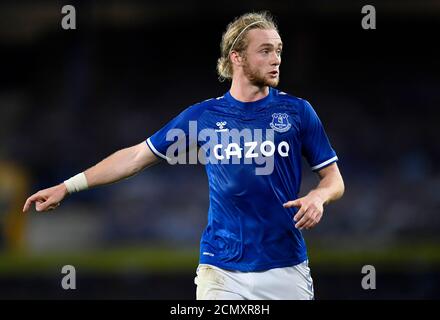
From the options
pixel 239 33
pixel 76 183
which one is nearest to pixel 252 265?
pixel 76 183

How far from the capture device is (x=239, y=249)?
661 centimetres

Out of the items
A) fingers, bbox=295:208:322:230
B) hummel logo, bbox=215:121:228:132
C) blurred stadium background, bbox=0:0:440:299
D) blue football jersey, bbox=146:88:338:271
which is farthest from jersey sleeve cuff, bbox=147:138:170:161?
blurred stadium background, bbox=0:0:440:299

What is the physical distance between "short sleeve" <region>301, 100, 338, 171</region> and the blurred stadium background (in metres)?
7.63

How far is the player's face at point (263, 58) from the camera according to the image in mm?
6746

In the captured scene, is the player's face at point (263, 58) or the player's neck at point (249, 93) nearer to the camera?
the player's face at point (263, 58)

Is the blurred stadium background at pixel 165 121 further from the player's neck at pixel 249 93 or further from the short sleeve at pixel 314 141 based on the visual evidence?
the player's neck at pixel 249 93

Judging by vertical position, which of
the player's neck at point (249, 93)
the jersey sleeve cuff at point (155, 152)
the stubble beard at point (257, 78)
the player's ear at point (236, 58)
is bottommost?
the jersey sleeve cuff at point (155, 152)

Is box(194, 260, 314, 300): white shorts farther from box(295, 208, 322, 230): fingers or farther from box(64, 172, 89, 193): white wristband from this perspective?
box(64, 172, 89, 193): white wristband

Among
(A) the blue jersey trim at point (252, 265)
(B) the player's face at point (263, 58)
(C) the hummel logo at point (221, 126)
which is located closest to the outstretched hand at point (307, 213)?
(A) the blue jersey trim at point (252, 265)

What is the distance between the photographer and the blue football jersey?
6.62m

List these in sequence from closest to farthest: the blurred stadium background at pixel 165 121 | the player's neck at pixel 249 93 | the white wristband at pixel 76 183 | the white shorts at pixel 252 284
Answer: the white shorts at pixel 252 284
the player's neck at pixel 249 93
the white wristband at pixel 76 183
the blurred stadium background at pixel 165 121

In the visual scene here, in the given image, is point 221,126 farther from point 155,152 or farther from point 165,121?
point 165,121

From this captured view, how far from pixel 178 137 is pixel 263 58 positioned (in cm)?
91
